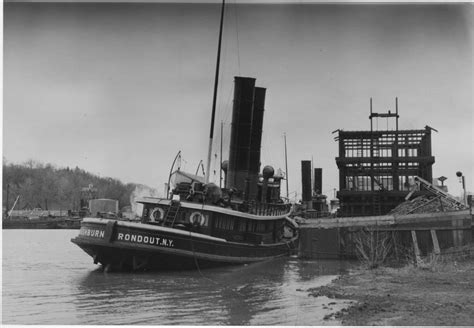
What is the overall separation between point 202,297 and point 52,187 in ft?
300

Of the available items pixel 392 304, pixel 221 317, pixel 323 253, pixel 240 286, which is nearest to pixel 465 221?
pixel 323 253

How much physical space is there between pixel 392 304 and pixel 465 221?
45.7 ft

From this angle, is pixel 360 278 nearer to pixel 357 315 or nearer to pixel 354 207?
pixel 357 315

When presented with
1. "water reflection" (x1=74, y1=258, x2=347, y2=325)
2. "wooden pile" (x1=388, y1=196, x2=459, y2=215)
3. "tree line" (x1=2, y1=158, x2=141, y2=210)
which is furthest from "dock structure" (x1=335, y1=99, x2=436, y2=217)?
"tree line" (x1=2, y1=158, x2=141, y2=210)

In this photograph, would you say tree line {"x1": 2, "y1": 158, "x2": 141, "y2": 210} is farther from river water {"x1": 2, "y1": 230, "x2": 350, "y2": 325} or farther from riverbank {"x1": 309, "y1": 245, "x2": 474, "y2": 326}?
riverbank {"x1": 309, "y1": 245, "x2": 474, "y2": 326}

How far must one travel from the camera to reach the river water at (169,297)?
12.9m

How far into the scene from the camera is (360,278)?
56.9 feet

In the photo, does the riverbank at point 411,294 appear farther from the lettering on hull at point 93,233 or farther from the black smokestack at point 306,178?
the black smokestack at point 306,178

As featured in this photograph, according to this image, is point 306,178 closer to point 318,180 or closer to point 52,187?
point 318,180

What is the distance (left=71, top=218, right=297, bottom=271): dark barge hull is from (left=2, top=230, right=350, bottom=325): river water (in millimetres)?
531

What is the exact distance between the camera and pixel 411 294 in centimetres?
1327

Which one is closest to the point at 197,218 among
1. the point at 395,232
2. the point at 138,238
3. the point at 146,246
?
the point at 146,246

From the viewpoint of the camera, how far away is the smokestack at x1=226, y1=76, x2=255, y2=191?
28.3 meters

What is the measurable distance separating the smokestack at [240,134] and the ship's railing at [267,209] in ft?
4.33
